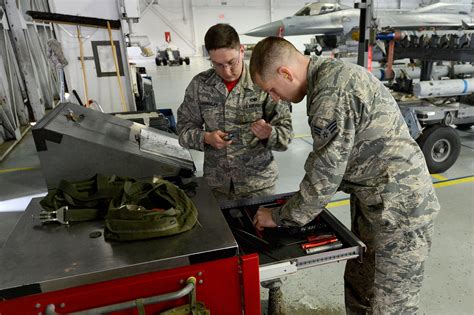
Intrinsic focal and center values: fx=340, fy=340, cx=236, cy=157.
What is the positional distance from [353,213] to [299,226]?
35 cm

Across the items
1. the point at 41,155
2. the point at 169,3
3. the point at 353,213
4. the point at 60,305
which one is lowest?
the point at 353,213

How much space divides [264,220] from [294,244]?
0.47 feet

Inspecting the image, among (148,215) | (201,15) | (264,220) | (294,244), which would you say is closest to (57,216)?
(148,215)

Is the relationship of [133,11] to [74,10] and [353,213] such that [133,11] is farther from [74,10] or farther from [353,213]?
[353,213]

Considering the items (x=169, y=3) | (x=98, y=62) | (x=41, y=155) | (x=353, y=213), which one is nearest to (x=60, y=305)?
(x=41, y=155)

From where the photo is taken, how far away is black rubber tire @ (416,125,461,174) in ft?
12.9

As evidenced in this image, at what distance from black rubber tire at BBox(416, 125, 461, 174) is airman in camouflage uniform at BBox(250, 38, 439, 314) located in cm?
295

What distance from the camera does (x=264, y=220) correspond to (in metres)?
1.30

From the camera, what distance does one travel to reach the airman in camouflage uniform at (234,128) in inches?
69.9

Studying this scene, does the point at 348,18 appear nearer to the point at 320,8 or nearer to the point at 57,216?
the point at 320,8

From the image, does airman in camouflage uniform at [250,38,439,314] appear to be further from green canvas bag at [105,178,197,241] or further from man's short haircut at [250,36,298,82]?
green canvas bag at [105,178,197,241]

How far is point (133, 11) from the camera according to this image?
4.27m

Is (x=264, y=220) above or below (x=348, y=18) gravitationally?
below

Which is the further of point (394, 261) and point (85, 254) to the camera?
point (394, 261)
